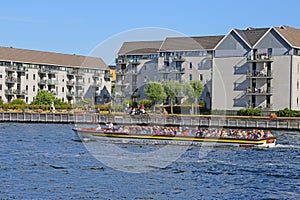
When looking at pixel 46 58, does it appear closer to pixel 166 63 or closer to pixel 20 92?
pixel 20 92

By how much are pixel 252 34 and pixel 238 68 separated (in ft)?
21.3

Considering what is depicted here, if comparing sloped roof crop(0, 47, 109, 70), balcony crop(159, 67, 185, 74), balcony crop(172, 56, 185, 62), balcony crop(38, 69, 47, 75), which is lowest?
balcony crop(159, 67, 185, 74)

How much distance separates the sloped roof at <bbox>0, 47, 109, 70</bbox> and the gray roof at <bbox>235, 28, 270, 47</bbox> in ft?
155

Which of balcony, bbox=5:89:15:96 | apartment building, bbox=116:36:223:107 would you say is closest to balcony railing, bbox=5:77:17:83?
balcony, bbox=5:89:15:96

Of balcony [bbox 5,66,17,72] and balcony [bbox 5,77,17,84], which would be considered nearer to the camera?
balcony [bbox 5,77,17,84]

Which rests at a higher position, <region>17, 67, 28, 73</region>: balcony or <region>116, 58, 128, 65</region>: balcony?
<region>116, 58, 128, 65</region>: balcony

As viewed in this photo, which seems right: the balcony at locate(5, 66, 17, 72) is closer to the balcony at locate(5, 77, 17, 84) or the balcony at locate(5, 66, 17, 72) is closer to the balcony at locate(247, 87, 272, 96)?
the balcony at locate(5, 77, 17, 84)

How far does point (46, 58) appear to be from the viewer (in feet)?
425

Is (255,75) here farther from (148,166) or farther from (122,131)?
(148,166)

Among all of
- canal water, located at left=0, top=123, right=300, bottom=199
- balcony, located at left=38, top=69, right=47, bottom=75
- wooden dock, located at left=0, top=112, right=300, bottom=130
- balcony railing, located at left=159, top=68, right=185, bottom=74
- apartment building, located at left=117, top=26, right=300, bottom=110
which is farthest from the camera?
balcony, located at left=38, top=69, right=47, bottom=75

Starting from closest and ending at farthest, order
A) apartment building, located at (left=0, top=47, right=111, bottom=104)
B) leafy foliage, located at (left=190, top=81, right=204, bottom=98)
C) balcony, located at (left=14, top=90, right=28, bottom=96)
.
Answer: leafy foliage, located at (left=190, top=81, right=204, bottom=98) → balcony, located at (left=14, top=90, right=28, bottom=96) → apartment building, located at (left=0, top=47, right=111, bottom=104)

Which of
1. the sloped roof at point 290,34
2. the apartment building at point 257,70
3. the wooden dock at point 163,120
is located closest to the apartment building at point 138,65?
the wooden dock at point 163,120

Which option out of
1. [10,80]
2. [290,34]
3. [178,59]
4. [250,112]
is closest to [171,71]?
[178,59]

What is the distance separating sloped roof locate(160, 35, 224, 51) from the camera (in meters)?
106
